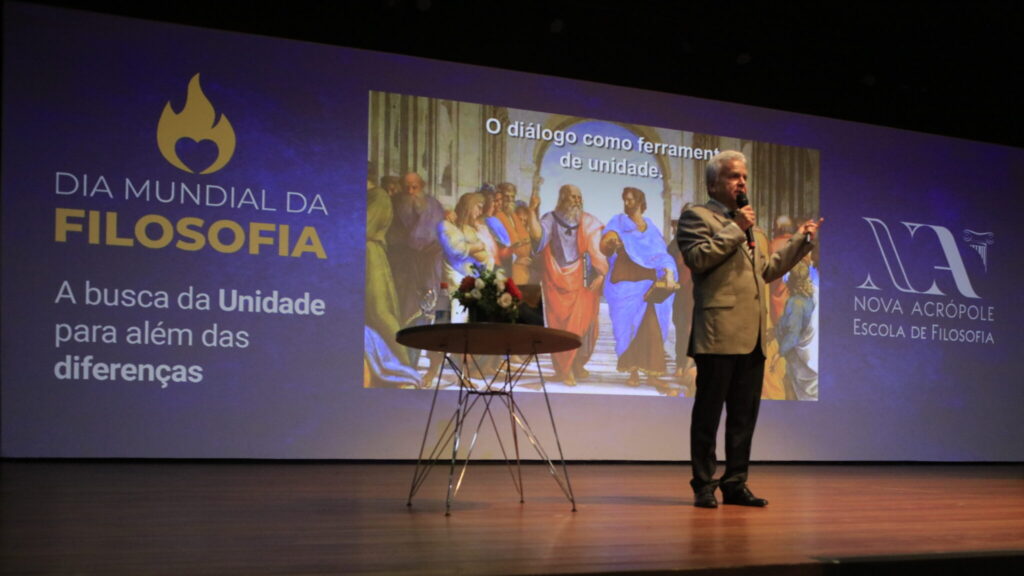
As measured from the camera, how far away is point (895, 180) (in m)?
8.23

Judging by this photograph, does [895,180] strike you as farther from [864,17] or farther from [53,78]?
[53,78]

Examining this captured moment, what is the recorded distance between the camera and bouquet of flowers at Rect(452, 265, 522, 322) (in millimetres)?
3680

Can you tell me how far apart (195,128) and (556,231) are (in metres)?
2.49

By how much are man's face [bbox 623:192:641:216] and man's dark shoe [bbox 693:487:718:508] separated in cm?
358

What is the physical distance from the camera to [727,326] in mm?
3848

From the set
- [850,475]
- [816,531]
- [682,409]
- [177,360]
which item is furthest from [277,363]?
[816,531]

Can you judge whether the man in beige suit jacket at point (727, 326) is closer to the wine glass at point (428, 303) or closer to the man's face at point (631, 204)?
the wine glass at point (428, 303)

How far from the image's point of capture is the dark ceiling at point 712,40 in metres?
6.84

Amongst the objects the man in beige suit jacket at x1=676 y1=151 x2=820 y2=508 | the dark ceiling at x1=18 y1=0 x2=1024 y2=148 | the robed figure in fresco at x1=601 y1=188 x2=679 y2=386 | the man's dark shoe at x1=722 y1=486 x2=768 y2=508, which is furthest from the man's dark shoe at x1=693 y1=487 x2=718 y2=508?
the dark ceiling at x1=18 y1=0 x2=1024 y2=148

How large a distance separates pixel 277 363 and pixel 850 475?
372 centimetres

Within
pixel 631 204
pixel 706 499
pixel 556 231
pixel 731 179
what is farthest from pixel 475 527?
pixel 631 204

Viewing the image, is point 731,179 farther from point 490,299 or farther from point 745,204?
point 490,299

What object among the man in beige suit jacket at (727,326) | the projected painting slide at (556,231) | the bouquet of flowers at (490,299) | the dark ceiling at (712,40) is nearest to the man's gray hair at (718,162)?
the man in beige suit jacket at (727,326)

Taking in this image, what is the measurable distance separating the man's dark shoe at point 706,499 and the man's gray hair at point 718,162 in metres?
1.21
